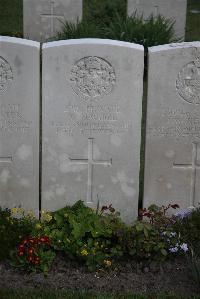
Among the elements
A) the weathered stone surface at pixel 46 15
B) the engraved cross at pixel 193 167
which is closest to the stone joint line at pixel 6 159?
the engraved cross at pixel 193 167

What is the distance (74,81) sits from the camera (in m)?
5.93

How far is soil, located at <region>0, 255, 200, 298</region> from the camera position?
5324 mm

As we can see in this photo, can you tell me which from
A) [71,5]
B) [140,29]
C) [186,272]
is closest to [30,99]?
[186,272]

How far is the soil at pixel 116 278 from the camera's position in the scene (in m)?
5.32

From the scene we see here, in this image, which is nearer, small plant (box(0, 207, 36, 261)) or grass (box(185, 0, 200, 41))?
small plant (box(0, 207, 36, 261))

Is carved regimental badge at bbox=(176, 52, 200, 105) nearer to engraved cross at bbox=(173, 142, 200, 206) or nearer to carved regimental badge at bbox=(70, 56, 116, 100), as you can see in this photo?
engraved cross at bbox=(173, 142, 200, 206)

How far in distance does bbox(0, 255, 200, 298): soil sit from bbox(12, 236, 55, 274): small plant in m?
0.06

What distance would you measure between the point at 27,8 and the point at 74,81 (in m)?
8.28

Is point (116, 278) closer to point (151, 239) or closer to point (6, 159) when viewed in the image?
point (151, 239)

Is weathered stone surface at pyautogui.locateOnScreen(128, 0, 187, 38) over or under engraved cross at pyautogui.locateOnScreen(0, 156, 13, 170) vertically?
over

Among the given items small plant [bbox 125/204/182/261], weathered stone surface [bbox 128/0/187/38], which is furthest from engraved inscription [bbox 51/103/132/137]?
weathered stone surface [bbox 128/0/187/38]

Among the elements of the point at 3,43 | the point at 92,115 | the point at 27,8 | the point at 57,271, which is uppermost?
the point at 27,8

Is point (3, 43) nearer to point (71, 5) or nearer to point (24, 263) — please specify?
point (24, 263)

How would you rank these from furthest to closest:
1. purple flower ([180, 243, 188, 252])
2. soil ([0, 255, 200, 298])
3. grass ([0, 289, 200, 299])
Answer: purple flower ([180, 243, 188, 252])
soil ([0, 255, 200, 298])
grass ([0, 289, 200, 299])
